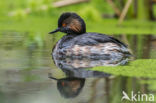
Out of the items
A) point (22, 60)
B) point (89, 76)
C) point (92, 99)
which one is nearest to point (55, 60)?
point (22, 60)

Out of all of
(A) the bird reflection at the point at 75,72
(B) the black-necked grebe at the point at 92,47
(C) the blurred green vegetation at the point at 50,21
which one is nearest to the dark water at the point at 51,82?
(A) the bird reflection at the point at 75,72

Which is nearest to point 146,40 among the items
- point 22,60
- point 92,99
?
point 22,60

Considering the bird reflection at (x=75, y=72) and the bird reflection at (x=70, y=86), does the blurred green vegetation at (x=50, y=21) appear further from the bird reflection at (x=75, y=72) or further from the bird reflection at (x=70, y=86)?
the bird reflection at (x=70, y=86)

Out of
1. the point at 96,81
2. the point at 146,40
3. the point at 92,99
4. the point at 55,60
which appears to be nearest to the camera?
the point at 92,99

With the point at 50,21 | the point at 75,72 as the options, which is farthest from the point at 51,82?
the point at 50,21

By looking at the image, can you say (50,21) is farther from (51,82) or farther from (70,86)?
(70,86)

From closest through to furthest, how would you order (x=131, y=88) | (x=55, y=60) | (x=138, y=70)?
(x=131, y=88), (x=138, y=70), (x=55, y=60)

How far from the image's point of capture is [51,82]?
645 centimetres

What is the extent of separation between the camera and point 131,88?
19.8 ft

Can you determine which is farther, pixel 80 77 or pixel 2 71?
pixel 2 71

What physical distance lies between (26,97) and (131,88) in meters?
1.22

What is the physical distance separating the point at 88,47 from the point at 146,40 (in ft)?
11.8

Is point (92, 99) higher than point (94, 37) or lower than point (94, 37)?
lower

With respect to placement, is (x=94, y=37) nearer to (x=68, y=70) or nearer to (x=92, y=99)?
(x=68, y=70)
